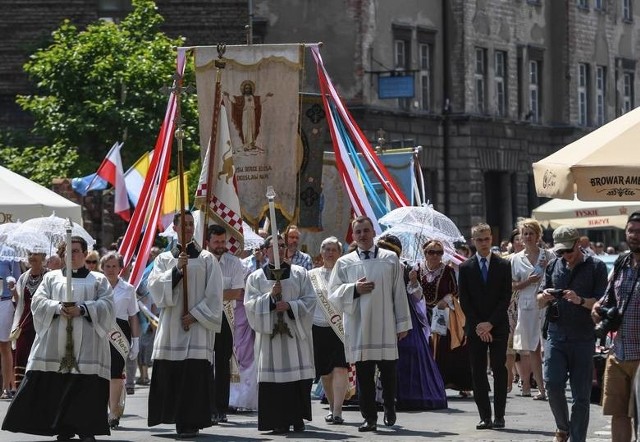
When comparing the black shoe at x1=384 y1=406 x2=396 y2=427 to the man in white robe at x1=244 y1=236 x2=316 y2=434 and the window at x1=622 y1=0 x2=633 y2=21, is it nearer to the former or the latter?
the man in white robe at x1=244 y1=236 x2=316 y2=434


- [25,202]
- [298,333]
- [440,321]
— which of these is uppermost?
[25,202]

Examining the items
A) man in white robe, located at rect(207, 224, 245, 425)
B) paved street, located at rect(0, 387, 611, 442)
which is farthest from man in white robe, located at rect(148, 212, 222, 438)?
man in white robe, located at rect(207, 224, 245, 425)

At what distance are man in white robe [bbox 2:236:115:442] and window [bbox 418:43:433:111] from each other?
1325 inches

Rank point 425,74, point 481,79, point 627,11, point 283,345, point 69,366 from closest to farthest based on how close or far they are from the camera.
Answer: point 69,366 → point 283,345 → point 425,74 → point 481,79 → point 627,11

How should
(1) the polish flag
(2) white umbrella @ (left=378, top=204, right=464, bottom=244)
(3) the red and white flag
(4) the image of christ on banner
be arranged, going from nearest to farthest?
(3) the red and white flag → (2) white umbrella @ (left=378, top=204, right=464, bottom=244) → (4) the image of christ on banner → (1) the polish flag

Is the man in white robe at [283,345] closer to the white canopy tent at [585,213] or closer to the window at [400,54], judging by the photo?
the white canopy tent at [585,213]

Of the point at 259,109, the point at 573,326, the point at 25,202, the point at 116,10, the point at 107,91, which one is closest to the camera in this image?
the point at 573,326

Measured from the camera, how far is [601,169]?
13.6m

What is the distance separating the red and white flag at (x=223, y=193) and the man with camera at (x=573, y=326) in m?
5.19

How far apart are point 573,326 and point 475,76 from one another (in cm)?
3625

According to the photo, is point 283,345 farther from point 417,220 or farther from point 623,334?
point 417,220

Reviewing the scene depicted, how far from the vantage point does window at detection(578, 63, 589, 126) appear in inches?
2191

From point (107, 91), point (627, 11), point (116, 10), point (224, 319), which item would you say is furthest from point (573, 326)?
point (627, 11)

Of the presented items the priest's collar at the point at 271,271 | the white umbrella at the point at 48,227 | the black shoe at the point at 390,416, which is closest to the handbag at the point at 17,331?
the white umbrella at the point at 48,227
